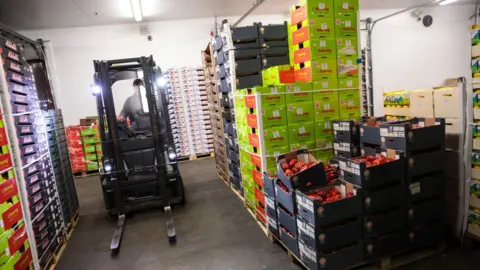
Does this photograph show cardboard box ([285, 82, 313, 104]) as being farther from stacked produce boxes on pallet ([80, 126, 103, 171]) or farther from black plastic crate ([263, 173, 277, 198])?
stacked produce boxes on pallet ([80, 126, 103, 171])

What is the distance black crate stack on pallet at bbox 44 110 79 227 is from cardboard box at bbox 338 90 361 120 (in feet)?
15.7

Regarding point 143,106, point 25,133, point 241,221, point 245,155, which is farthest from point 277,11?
point 25,133

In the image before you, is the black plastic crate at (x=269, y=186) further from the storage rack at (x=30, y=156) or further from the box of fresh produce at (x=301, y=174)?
the storage rack at (x=30, y=156)

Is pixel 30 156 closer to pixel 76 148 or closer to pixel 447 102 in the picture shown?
pixel 447 102

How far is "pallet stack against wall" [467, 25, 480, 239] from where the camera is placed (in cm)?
352

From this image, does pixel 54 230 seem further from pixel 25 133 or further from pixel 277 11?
pixel 277 11

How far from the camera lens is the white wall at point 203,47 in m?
10.3

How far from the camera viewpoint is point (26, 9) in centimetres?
792

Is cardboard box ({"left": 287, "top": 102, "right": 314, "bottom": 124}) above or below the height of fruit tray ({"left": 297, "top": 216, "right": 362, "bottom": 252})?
above

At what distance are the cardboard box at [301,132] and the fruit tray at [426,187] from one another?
1544mm

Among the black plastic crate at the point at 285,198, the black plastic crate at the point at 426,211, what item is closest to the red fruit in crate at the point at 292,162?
the black plastic crate at the point at 285,198

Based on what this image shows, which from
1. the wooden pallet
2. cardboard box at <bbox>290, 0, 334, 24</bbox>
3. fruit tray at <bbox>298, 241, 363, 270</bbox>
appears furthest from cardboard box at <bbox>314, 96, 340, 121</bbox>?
the wooden pallet

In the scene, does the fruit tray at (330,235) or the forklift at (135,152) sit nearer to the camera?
the fruit tray at (330,235)

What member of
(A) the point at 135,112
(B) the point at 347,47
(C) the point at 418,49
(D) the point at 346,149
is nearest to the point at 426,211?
(D) the point at 346,149
